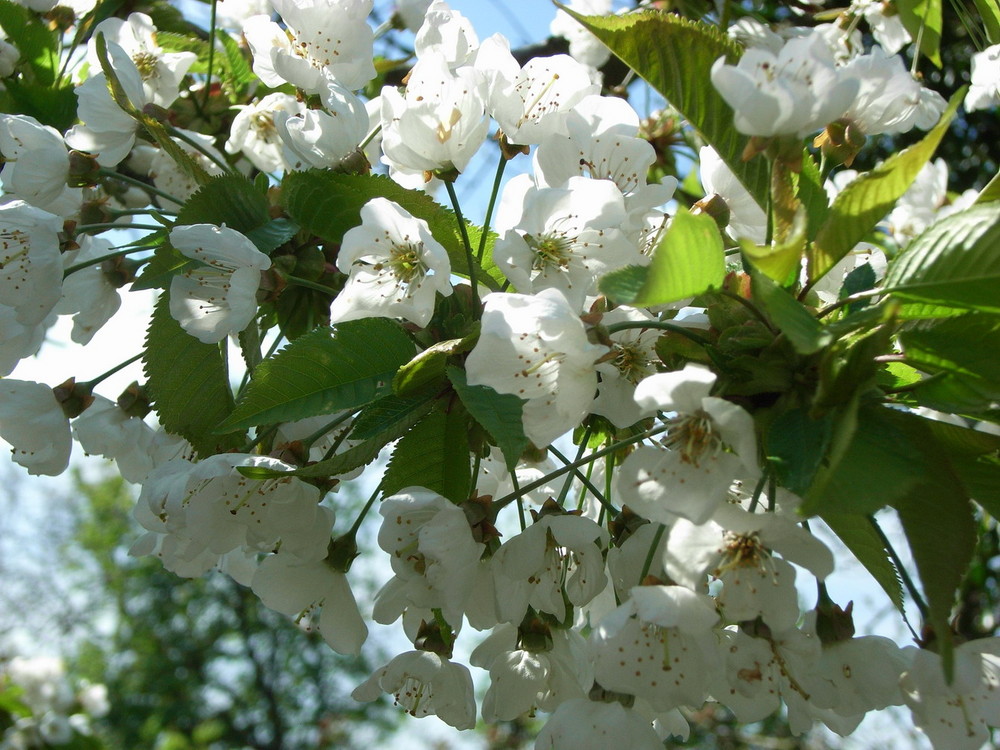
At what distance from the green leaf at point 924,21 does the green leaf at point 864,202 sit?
51.1 inches

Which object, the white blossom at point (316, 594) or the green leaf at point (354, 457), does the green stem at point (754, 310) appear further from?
the white blossom at point (316, 594)

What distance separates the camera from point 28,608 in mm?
12422

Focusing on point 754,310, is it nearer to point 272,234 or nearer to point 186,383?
point 272,234

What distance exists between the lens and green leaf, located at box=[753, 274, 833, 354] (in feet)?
2.65

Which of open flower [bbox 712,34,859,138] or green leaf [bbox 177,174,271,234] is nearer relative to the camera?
open flower [bbox 712,34,859,138]

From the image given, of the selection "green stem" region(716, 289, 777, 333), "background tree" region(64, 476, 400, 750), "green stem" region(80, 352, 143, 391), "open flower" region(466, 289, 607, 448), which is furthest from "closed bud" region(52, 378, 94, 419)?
"background tree" region(64, 476, 400, 750)

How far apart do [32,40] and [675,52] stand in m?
1.32

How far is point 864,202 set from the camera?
3.02ft

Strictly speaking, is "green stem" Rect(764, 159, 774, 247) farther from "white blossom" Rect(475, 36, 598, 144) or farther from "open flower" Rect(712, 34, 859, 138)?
"white blossom" Rect(475, 36, 598, 144)

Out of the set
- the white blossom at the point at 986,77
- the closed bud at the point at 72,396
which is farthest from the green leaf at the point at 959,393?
the closed bud at the point at 72,396

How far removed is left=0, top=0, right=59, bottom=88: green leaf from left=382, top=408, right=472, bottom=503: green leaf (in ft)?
3.83

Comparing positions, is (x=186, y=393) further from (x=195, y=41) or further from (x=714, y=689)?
(x=195, y=41)

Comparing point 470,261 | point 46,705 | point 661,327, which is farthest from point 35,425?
point 46,705

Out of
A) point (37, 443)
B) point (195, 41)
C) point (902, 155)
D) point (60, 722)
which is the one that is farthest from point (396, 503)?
point (60, 722)
